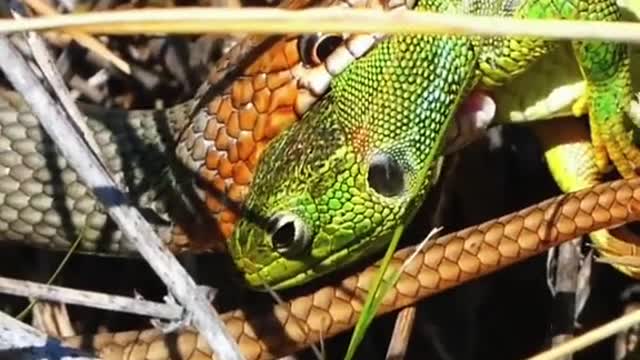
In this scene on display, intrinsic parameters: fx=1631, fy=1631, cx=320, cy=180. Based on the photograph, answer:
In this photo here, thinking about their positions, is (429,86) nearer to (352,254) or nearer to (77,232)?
(352,254)

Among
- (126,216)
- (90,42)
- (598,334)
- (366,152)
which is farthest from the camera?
(90,42)

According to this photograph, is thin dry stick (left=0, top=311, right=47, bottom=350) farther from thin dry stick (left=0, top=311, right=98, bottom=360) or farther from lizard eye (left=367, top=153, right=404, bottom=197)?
lizard eye (left=367, top=153, right=404, bottom=197)

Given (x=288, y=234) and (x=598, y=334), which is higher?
(x=288, y=234)

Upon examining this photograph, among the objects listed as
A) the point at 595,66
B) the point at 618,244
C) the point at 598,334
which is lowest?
the point at 598,334

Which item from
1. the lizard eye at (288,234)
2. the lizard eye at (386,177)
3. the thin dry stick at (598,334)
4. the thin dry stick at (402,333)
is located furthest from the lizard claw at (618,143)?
the thin dry stick at (598,334)

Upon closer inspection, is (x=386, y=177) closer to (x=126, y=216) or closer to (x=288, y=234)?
(x=288, y=234)

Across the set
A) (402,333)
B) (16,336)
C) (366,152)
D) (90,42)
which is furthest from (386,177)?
(16,336)
